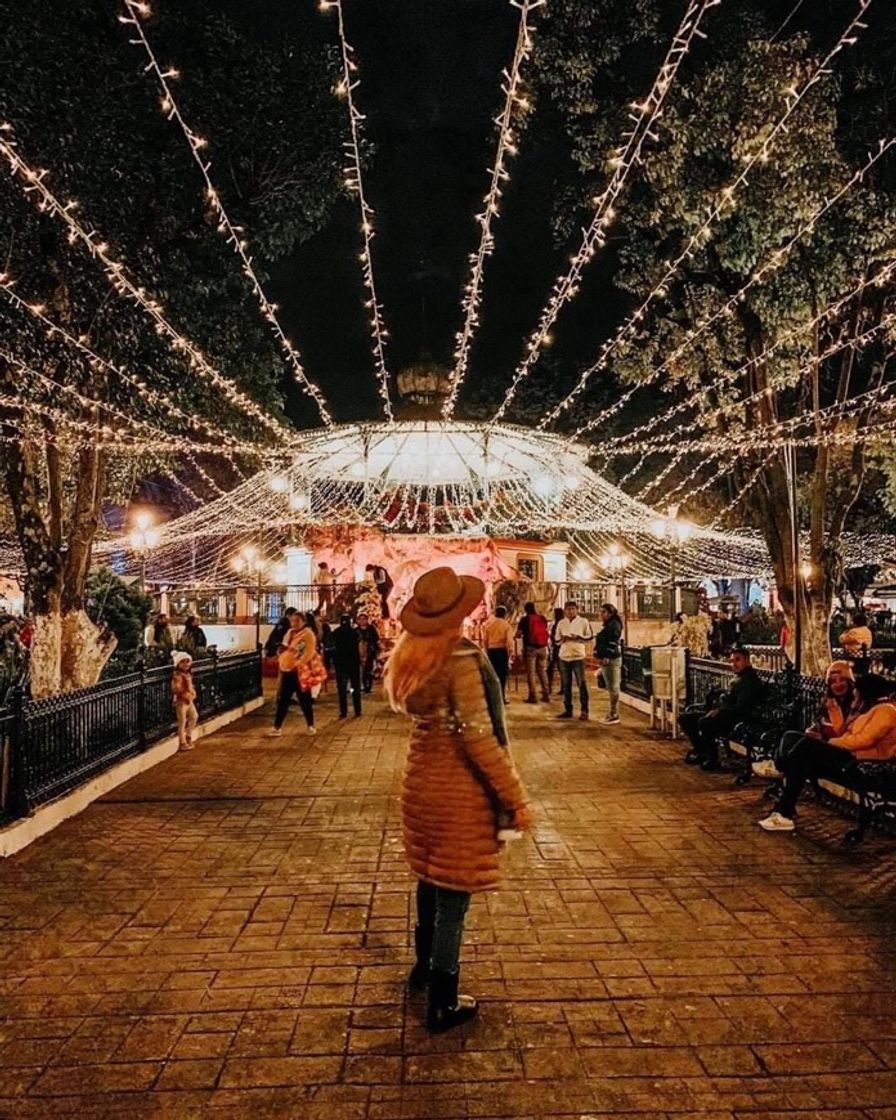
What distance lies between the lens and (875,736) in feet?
20.4

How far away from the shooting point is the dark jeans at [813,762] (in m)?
6.27

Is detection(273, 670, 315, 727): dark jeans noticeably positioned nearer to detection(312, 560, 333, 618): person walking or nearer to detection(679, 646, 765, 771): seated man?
detection(679, 646, 765, 771): seated man

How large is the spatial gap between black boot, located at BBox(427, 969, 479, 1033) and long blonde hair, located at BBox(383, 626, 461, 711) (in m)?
1.08

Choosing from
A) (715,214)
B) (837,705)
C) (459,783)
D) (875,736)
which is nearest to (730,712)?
(837,705)

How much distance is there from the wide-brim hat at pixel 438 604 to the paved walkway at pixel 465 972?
1.62m

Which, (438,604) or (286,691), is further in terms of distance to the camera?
Result: (286,691)

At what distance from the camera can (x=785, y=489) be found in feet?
49.6

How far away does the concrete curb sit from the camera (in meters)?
6.30

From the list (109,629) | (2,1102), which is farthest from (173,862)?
(109,629)

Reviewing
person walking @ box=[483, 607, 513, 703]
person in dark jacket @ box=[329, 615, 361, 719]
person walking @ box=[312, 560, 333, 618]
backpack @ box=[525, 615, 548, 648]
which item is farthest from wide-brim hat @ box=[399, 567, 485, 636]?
person walking @ box=[312, 560, 333, 618]

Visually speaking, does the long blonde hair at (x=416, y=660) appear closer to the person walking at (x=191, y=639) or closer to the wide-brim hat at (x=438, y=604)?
the wide-brim hat at (x=438, y=604)

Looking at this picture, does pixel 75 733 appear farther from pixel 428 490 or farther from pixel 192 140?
pixel 428 490

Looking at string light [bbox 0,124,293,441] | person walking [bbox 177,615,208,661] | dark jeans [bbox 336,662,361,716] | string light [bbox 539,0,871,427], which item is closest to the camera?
string light [bbox 0,124,293,441]

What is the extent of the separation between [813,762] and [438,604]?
3906 millimetres
